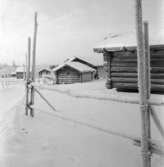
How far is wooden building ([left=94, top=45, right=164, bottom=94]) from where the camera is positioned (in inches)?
154

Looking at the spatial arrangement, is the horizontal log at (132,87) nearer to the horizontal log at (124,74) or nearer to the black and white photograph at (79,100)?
the horizontal log at (124,74)

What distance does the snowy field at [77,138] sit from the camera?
1471 millimetres

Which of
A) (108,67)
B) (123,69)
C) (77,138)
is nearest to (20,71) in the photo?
(108,67)

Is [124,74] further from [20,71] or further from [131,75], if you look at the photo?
[20,71]

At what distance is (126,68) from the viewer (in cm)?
A: 442

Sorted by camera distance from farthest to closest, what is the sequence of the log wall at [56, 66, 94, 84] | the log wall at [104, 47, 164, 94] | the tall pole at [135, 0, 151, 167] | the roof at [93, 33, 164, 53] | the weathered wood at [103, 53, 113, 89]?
the weathered wood at [103, 53, 113, 89], the log wall at [104, 47, 164, 94], the roof at [93, 33, 164, 53], the log wall at [56, 66, 94, 84], the tall pole at [135, 0, 151, 167]

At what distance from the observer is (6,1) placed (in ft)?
6.70

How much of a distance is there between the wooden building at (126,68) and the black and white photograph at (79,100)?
409 mm

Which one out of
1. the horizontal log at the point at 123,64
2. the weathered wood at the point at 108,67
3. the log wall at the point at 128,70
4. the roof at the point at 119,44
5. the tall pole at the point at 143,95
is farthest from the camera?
the weathered wood at the point at 108,67

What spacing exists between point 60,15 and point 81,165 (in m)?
1.63

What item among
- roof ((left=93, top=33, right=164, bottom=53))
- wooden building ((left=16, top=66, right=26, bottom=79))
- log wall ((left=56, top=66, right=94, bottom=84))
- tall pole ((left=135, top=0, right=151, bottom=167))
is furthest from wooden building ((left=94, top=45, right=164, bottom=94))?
tall pole ((left=135, top=0, right=151, bottom=167))

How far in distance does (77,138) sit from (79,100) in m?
1.23

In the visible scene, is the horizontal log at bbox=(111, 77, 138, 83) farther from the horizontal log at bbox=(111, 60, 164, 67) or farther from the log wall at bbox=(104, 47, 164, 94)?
the horizontal log at bbox=(111, 60, 164, 67)

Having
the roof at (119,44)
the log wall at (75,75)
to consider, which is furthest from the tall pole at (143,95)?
the roof at (119,44)
